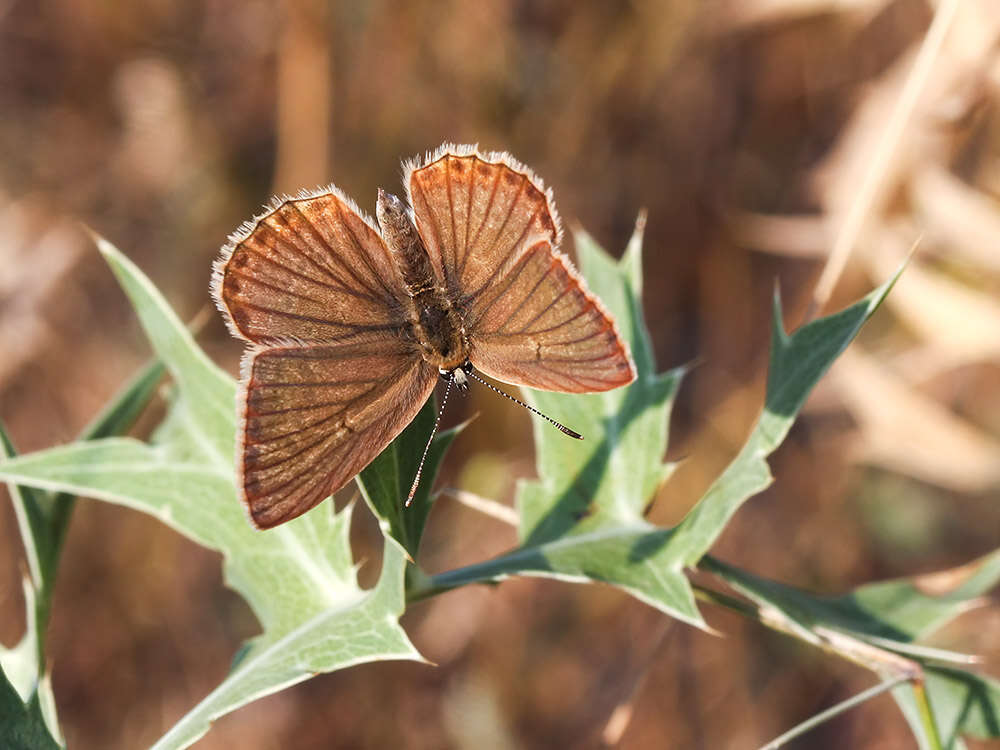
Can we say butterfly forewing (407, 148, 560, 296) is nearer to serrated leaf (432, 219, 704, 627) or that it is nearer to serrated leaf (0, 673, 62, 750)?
serrated leaf (432, 219, 704, 627)

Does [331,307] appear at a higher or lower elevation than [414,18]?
lower

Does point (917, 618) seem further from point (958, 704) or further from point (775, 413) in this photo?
point (775, 413)

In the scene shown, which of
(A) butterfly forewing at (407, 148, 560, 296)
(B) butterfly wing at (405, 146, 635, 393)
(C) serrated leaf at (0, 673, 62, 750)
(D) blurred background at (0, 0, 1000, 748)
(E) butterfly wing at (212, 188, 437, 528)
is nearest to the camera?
(C) serrated leaf at (0, 673, 62, 750)

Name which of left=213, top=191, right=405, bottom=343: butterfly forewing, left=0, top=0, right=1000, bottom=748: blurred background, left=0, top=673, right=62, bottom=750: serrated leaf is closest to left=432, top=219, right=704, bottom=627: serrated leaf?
left=213, top=191, right=405, bottom=343: butterfly forewing

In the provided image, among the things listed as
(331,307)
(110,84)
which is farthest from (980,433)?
(110,84)

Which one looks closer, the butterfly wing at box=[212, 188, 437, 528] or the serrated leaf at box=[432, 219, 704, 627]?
the butterfly wing at box=[212, 188, 437, 528]

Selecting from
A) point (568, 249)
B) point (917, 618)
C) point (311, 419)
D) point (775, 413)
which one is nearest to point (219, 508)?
point (311, 419)

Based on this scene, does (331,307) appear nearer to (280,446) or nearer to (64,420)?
(280,446)
